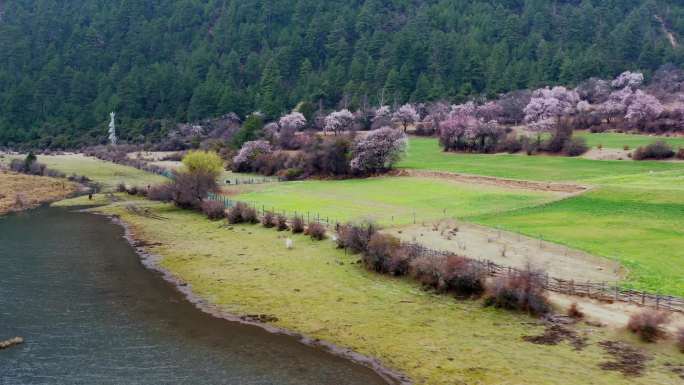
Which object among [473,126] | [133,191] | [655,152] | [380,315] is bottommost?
[380,315]

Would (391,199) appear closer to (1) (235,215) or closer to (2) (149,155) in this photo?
(1) (235,215)

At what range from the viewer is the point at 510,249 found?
151ft

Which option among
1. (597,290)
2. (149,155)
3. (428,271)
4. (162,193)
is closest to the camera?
(597,290)

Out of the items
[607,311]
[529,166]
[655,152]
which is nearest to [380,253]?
[607,311]

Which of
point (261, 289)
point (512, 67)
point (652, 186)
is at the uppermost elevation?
point (512, 67)

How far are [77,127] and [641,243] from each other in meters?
172

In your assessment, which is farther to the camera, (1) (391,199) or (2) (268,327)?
(1) (391,199)

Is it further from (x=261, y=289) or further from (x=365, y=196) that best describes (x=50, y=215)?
(x=261, y=289)

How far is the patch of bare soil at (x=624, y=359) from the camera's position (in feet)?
89.6

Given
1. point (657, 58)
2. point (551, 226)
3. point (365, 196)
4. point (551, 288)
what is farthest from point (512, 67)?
point (551, 288)

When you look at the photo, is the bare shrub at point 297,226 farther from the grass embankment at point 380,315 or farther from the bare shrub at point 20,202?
the bare shrub at point 20,202

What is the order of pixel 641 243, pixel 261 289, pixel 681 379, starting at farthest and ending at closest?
pixel 641 243, pixel 261 289, pixel 681 379

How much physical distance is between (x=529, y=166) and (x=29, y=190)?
247ft

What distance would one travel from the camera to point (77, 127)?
18138cm
